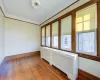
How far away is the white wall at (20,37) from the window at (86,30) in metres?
3.69

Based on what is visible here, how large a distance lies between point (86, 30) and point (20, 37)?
13.2 ft

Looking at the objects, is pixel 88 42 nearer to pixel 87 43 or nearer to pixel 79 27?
pixel 87 43

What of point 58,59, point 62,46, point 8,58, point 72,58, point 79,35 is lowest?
point 8,58

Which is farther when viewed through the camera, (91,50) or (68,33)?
(68,33)

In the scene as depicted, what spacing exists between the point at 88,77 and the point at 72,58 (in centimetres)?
62

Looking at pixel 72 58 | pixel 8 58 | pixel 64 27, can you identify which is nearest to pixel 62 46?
pixel 64 27

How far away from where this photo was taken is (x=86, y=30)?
1976mm

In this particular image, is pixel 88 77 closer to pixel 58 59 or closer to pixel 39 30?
pixel 58 59

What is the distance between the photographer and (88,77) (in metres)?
1.84

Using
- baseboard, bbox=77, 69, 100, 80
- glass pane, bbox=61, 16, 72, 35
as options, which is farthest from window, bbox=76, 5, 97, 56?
baseboard, bbox=77, 69, 100, 80

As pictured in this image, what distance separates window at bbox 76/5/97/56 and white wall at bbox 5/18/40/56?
369 cm

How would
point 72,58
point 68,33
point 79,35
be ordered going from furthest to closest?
point 68,33 → point 79,35 → point 72,58

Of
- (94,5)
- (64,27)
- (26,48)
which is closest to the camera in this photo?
(94,5)

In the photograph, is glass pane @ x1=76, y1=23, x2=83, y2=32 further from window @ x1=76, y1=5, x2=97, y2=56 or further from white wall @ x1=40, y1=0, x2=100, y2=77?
white wall @ x1=40, y1=0, x2=100, y2=77
